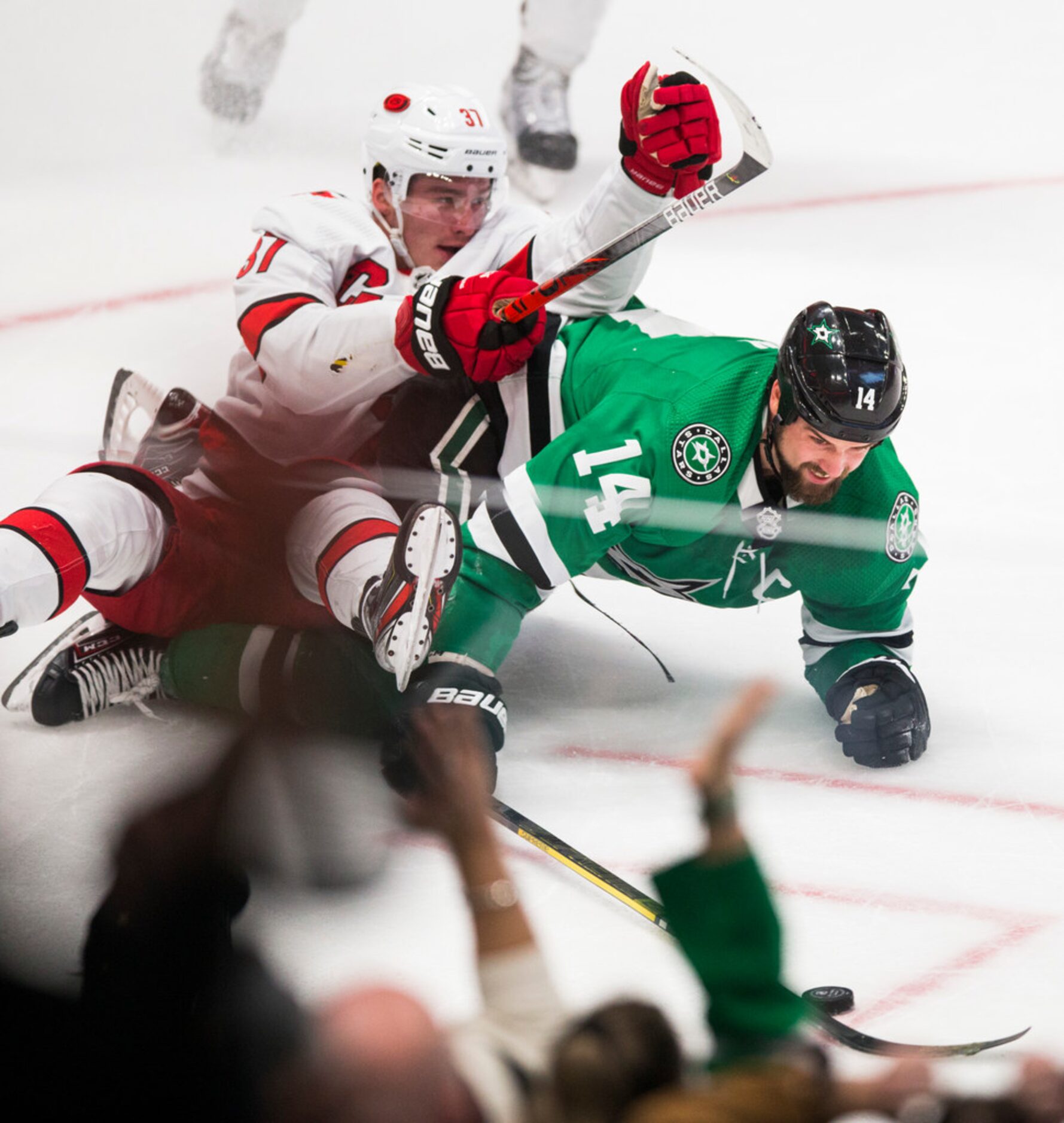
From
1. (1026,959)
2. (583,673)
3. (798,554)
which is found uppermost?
(798,554)

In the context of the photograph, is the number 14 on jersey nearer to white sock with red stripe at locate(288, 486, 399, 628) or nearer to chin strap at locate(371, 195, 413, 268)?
white sock with red stripe at locate(288, 486, 399, 628)

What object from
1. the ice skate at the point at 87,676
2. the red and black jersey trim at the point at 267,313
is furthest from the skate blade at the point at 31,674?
the red and black jersey trim at the point at 267,313

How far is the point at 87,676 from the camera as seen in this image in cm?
214

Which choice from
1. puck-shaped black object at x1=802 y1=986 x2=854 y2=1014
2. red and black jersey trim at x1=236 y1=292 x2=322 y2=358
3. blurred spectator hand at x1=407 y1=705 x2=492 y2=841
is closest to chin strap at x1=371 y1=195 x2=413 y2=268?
red and black jersey trim at x1=236 y1=292 x2=322 y2=358

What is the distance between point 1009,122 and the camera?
4609 mm

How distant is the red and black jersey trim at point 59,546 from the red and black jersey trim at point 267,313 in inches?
19.9

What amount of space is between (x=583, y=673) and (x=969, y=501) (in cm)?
94

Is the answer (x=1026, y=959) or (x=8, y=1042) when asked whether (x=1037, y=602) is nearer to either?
(x=1026, y=959)

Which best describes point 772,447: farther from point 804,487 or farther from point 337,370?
point 337,370

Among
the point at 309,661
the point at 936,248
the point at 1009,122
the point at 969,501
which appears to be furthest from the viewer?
Answer: the point at 1009,122

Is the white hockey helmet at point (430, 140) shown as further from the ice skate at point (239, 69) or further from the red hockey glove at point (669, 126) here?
the ice skate at point (239, 69)

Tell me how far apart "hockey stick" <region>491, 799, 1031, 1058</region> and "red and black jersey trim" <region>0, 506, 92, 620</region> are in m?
0.61

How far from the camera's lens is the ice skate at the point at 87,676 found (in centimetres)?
210

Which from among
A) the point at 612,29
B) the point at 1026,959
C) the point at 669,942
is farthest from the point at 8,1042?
the point at 612,29
